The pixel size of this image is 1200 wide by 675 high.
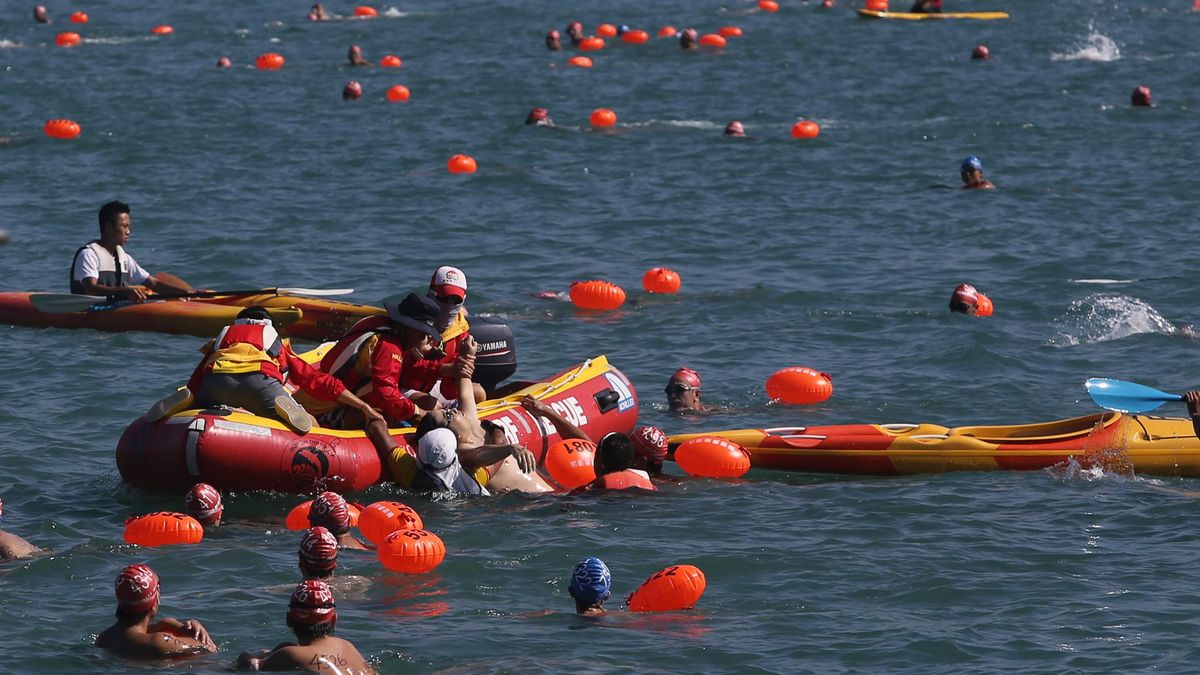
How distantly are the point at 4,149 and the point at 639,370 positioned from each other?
1414cm

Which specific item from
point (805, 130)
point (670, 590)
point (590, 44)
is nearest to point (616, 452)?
point (670, 590)

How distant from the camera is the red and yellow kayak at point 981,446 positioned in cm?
1302

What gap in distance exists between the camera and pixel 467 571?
1092cm

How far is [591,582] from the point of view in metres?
9.85

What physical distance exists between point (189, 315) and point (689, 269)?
5791 millimetres

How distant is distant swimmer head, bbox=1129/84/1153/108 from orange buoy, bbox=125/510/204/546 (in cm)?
2204

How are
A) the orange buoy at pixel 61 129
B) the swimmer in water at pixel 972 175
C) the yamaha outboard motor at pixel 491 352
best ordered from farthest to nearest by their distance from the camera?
the orange buoy at pixel 61 129 → the swimmer in water at pixel 972 175 → the yamaha outboard motor at pixel 491 352

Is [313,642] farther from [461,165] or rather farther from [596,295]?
[461,165]

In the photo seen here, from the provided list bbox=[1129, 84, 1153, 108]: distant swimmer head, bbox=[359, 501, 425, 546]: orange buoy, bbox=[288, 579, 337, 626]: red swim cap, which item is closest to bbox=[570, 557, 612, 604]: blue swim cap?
bbox=[359, 501, 425, 546]: orange buoy

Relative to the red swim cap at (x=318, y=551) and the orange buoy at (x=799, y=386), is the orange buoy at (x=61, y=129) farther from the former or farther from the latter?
the red swim cap at (x=318, y=551)

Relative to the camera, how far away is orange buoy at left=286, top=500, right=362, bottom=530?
11.5 m

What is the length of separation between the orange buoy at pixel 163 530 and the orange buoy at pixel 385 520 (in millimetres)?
1008

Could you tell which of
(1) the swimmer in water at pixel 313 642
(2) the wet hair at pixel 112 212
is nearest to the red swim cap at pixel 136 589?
(1) the swimmer in water at pixel 313 642

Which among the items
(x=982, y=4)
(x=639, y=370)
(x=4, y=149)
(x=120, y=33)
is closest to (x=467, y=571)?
(x=639, y=370)
